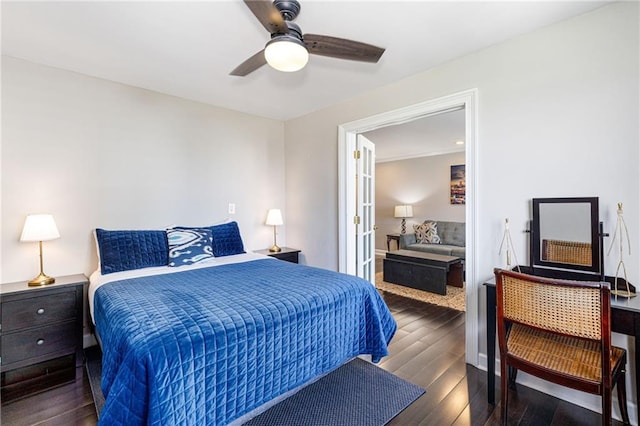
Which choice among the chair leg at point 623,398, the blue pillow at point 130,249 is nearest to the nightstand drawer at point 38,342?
the blue pillow at point 130,249

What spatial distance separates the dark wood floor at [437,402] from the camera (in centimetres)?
173

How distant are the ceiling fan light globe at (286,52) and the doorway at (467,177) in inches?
58.5

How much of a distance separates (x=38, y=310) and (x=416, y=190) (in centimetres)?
632

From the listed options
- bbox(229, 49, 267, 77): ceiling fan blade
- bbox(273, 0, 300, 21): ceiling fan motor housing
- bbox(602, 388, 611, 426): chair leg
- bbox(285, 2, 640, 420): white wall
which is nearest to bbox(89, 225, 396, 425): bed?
bbox(602, 388, 611, 426): chair leg

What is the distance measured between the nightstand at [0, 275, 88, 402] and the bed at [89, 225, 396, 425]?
228mm

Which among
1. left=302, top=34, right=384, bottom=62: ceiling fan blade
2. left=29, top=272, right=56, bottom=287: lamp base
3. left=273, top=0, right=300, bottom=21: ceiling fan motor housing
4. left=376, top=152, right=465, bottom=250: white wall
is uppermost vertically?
left=273, top=0, right=300, bottom=21: ceiling fan motor housing

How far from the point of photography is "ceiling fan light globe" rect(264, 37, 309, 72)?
4.89 feet

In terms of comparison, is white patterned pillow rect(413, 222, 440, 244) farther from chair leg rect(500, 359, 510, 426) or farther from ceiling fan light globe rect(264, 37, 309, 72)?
ceiling fan light globe rect(264, 37, 309, 72)

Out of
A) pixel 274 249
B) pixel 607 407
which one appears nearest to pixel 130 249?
pixel 274 249

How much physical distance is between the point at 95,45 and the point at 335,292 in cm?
251

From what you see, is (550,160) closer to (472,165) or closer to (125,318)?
(472,165)

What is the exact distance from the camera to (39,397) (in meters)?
1.96

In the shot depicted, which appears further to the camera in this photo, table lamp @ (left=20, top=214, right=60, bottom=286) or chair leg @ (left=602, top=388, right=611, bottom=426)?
table lamp @ (left=20, top=214, right=60, bottom=286)

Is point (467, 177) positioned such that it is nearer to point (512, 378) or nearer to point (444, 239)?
point (512, 378)
